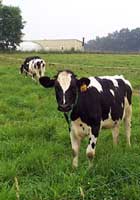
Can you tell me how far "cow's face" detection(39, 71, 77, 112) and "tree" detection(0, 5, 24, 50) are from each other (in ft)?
199

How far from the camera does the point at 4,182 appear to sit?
597cm

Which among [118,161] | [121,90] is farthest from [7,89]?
[118,161]

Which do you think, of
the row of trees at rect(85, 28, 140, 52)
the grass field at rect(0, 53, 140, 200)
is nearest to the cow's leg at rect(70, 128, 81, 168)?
the grass field at rect(0, 53, 140, 200)

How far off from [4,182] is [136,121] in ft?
17.7

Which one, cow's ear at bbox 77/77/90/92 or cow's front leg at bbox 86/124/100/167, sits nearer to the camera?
cow's ear at bbox 77/77/90/92

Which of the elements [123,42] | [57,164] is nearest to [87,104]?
[57,164]

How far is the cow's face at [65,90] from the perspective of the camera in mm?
6057

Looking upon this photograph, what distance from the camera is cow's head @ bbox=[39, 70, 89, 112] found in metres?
6.06

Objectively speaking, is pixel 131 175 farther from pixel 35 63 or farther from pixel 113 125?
pixel 35 63

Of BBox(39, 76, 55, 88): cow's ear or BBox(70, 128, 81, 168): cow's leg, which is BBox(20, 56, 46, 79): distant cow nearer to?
BBox(70, 128, 81, 168): cow's leg

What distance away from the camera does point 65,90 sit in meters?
6.16

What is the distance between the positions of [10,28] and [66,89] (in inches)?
2465

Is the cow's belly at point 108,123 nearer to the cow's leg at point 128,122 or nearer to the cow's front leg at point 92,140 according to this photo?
the cow's front leg at point 92,140

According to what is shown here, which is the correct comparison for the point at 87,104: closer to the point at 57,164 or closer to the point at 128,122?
the point at 57,164
